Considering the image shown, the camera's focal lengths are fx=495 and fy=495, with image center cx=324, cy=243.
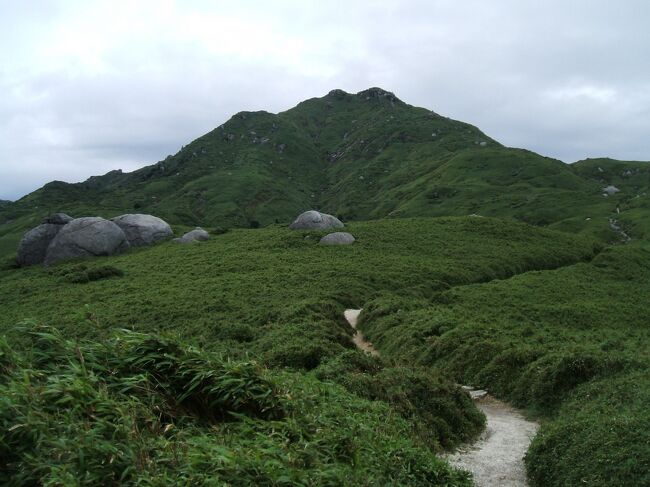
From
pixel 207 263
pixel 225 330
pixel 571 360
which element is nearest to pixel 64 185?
pixel 207 263

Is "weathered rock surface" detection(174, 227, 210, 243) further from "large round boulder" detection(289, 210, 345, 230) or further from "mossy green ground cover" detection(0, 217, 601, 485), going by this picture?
"mossy green ground cover" detection(0, 217, 601, 485)

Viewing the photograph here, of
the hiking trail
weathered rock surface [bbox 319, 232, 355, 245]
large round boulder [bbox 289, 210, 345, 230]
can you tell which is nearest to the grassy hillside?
large round boulder [bbox 289, 210, 345, 230]

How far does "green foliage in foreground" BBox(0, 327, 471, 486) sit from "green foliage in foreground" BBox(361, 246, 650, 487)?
422cm

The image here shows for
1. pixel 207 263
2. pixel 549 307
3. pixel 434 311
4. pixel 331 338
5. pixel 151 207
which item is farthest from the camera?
pixel 151 207

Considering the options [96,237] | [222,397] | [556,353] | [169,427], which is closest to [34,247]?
[96,237]

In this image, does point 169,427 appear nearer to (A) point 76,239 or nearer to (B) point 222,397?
(B) point 222,397

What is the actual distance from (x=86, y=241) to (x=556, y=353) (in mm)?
56562

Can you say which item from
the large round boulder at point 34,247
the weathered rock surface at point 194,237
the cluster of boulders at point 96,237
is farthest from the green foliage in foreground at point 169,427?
the large round boulder at point 34,247

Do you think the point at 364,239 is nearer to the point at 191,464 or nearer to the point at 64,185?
the point at 191,464

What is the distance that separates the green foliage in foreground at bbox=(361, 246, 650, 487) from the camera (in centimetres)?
1284

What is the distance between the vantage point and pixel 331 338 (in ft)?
88.2

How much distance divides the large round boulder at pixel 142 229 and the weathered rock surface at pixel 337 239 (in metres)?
23.4

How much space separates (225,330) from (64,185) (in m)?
199

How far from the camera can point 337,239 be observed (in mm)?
58562
